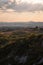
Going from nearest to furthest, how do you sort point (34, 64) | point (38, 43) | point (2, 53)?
point (34, 64), point (2, 53), point (38, 43)

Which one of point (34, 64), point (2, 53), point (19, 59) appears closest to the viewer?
point (34, 64)

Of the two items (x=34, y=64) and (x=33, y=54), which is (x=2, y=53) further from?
Answer: (x=34, y=64)

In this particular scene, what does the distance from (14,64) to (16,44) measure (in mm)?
34800

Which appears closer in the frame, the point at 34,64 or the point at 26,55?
the point at 34,64

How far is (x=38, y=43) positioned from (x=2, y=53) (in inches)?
839

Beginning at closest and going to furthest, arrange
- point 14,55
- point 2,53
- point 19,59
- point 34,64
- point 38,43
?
point 34,64 < point 19,59 < point 14,55 < point 2,53 < point 38,43

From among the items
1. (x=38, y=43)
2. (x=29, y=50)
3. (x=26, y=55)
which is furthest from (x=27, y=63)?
(x=38, y=43)

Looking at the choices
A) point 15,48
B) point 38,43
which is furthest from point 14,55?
point 38,43

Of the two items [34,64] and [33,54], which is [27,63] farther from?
[33,54]

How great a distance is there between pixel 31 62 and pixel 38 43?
100 ft

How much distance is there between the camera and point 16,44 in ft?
432

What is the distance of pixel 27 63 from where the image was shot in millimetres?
98688

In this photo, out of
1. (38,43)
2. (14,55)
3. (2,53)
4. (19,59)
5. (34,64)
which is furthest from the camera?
(38,43)

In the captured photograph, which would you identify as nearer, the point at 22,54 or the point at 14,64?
the point at 14,64
